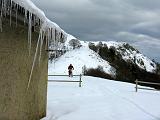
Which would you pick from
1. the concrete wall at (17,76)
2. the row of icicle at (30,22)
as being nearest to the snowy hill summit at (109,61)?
the concrete wall at (17,76)

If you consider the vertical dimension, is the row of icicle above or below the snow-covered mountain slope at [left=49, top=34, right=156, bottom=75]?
below

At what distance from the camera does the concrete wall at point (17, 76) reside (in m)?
10.0

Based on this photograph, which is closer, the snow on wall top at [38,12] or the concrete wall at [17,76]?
the snow on wall top at [38,12]

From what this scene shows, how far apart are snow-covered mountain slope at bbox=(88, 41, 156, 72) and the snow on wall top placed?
6972 cm

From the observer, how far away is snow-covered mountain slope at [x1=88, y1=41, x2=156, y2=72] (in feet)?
271

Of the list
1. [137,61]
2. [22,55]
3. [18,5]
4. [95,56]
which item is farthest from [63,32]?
[137,61]

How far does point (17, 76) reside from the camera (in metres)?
10.9

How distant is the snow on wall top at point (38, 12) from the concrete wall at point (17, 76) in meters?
0.64

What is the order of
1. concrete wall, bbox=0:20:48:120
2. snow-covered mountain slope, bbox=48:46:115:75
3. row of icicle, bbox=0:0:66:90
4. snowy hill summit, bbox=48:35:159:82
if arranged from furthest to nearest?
snow-covered mountain slope, bbox=48:46:115:75 → snowy hill summit, bbox=48:35:159:82 → concrete wall, bbox=0:20:48:120 → row of icicle, bbox=0:0:66:90

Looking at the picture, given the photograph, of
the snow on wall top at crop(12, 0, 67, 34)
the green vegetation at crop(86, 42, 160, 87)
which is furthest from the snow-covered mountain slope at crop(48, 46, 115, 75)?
the snow on wall top at crop(12, 0, 67, 34)

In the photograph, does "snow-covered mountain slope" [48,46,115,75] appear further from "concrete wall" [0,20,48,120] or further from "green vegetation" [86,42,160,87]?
"concrete wall" [0,20,48,120]

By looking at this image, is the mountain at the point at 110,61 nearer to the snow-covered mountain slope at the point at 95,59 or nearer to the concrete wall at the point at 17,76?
the snow-covered mountain slope at the point at 95,59

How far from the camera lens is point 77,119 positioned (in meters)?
14.2

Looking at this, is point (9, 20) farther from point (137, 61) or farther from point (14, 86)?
point (137, 61)
